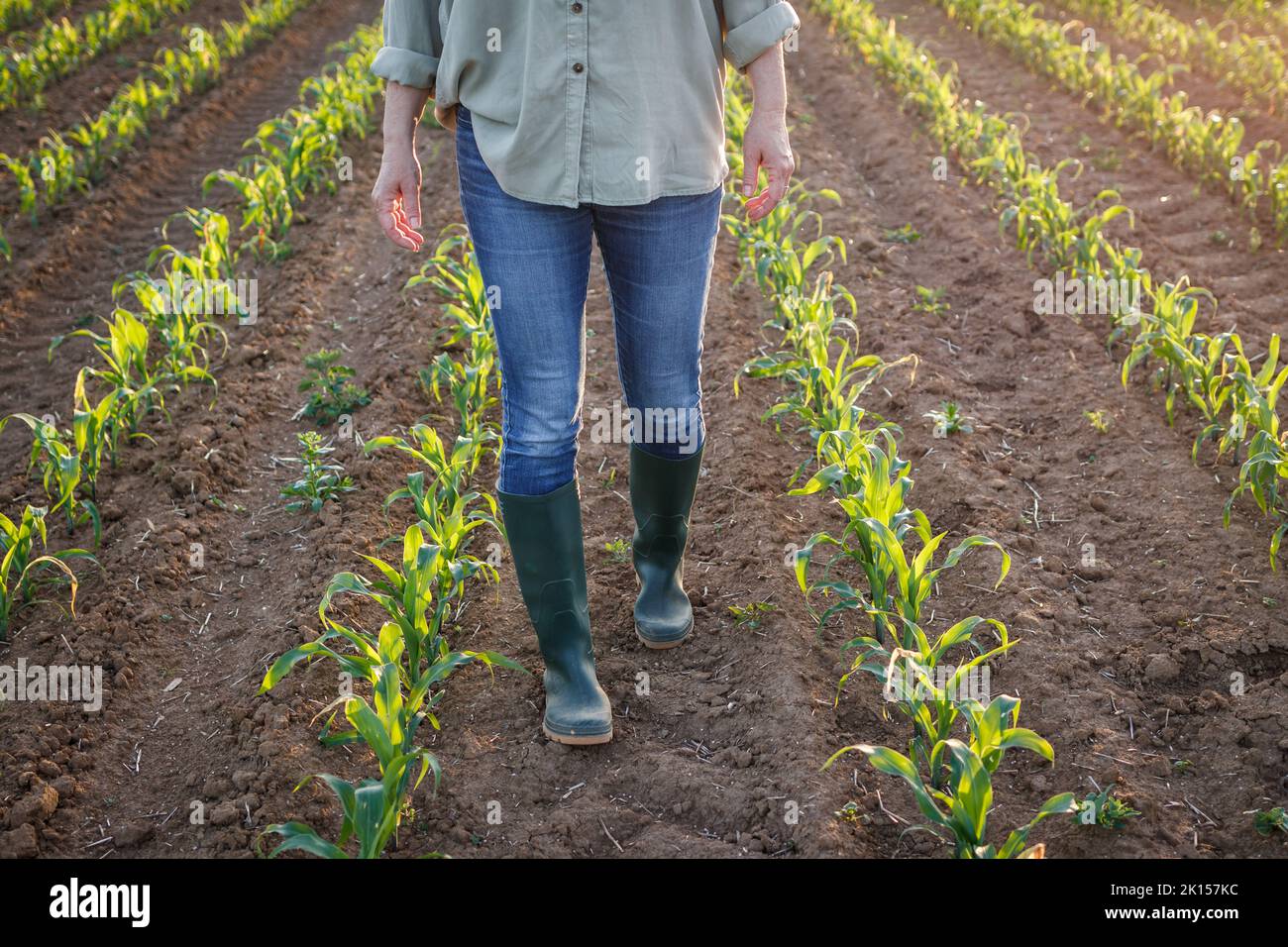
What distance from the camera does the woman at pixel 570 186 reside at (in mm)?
2139

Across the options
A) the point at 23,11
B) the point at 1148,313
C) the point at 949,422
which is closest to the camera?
the point at 949,422

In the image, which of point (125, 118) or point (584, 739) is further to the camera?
point (125, 118)

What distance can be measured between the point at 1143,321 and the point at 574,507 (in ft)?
8.81

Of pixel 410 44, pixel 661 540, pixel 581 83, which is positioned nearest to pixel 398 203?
pixel 410 44

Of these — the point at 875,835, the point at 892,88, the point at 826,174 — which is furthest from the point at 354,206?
the point at 875,835

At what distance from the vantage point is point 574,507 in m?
2.47

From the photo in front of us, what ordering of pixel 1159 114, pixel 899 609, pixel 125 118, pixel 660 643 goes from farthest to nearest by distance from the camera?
pixel 125 118
pixel 1159 114
pixel 660 643
pixel 899 609

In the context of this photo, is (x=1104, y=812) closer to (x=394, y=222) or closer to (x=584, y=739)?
(x=584, y=739)

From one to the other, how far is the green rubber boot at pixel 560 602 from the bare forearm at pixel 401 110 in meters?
0.72

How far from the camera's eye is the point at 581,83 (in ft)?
7.00

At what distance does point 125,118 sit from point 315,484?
4.41 m

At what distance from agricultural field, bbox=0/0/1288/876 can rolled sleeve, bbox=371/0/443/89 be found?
1.00 meters

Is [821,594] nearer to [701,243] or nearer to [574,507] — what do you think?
[574,507]
